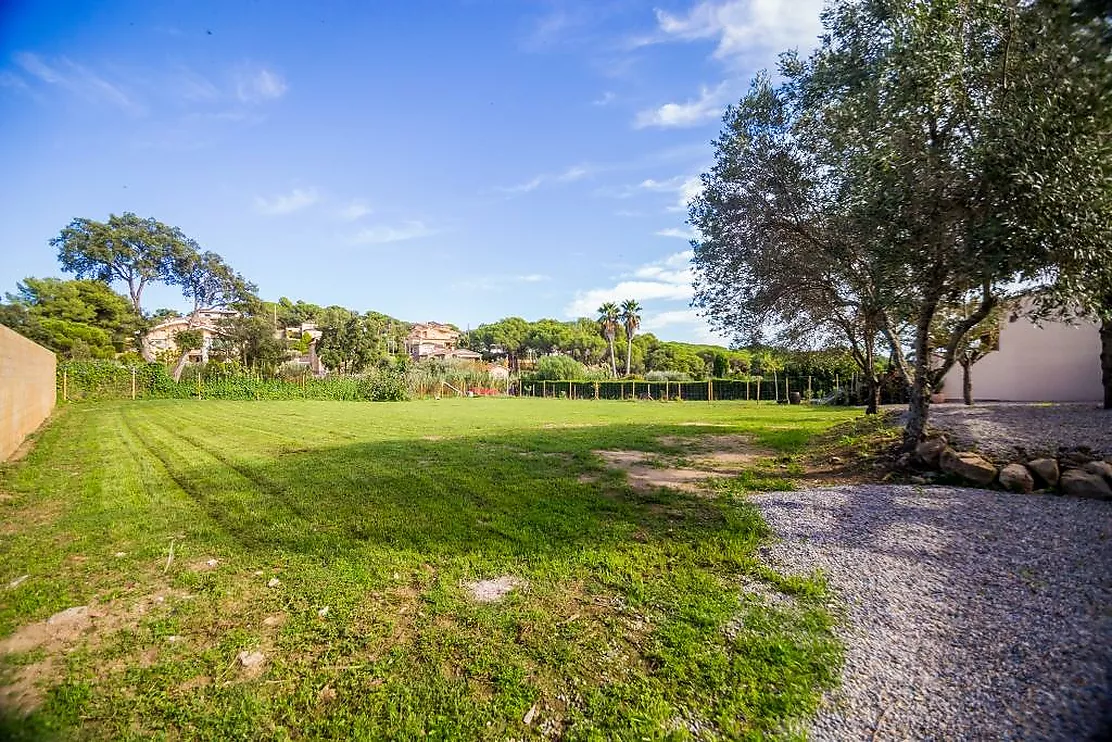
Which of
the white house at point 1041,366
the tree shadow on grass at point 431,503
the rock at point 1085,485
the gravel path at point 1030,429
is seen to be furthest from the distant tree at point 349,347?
the rock at point 1085,485

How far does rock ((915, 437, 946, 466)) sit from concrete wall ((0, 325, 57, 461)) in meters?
14.8

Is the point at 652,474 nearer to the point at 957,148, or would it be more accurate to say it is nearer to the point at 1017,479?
the point at 1017,479

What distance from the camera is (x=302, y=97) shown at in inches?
454

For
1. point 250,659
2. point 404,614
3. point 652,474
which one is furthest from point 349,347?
point 250,659

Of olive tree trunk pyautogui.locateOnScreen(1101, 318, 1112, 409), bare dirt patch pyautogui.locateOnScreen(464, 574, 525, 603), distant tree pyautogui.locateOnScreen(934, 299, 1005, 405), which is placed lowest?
bare dirt patch pyautogui.locateOnScreen(464, 574, 525, 603)

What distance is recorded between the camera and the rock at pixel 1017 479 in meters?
5.21

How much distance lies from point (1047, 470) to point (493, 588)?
246 inches

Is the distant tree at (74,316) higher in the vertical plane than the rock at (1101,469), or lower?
higher

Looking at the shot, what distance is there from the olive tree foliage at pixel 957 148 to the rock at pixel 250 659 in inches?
228

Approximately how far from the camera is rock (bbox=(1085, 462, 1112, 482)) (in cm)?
481

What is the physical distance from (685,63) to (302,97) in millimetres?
9160

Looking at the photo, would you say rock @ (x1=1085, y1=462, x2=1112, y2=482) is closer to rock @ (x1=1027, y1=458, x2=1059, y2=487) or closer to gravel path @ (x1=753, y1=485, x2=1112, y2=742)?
rock @ (x1=1027, y1=458, x2=1059, y2=487)

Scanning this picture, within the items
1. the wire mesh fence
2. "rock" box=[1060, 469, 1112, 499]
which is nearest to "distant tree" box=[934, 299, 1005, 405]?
"rock" box=[1060, 469, 1112, 499]

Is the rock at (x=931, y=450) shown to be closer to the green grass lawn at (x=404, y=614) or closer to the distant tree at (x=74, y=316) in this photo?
the green grass lawn at (x=404, y=614)
